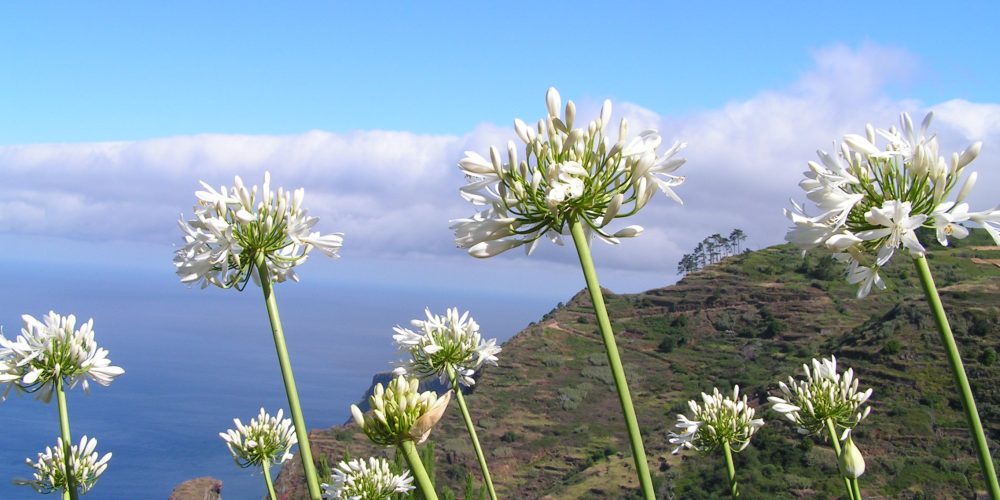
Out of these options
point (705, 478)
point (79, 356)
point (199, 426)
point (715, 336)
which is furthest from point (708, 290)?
point (199, 426)

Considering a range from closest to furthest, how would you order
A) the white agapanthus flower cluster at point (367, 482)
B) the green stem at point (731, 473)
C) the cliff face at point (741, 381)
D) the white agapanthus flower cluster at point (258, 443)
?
the green stem at point (731, 473), the white agapanthus flower cluster at point (367, 482), the white agapanthus flower cluster at point (258, 443), the cliff face at point (741, 381)

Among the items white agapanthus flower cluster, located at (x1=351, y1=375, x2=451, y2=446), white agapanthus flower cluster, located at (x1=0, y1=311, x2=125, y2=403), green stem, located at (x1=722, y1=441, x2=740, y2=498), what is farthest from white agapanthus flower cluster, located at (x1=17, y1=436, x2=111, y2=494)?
green stem, located at (x1=722, y1=441, x2=740, y2=498)

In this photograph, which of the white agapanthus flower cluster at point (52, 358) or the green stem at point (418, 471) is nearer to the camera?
the green stem at point (418, 471)

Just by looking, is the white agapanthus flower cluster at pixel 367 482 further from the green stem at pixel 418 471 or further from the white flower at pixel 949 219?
the white flower at pixel 949 219

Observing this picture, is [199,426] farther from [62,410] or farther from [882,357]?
[62,410]

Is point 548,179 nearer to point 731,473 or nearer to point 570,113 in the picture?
point 570,113

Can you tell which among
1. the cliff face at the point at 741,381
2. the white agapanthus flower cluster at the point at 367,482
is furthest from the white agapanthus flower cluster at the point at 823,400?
the cliff face at the point at 741,381

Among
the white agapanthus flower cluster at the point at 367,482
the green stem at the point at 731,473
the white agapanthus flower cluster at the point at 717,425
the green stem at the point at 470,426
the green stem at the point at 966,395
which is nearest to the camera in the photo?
the green stem at the point at 966,395
